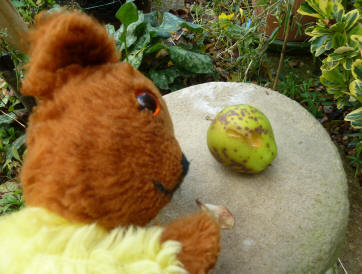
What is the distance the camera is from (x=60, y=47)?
0.52 metres

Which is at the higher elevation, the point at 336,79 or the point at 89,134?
the point at 89,134

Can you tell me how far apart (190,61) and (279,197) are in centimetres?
106

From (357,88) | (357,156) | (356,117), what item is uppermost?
(357,88)

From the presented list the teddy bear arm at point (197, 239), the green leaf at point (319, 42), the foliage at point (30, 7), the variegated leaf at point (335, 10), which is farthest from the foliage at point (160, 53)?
the teddy bear arm at point (197, 239)

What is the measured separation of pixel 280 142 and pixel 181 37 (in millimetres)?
1356

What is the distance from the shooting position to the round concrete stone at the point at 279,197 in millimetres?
804

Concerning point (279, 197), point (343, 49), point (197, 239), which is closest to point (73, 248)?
point (197, 239)

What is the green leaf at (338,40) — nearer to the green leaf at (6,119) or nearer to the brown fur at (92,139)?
the brown fur at (92,139)

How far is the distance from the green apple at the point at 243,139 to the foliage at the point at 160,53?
35.9 inches

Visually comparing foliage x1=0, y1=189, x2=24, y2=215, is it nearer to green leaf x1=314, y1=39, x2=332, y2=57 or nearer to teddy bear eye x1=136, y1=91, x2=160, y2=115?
teddy bear eye x1=136, y1=91, x2=160, y2=115

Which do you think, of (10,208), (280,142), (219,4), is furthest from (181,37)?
(10,208)

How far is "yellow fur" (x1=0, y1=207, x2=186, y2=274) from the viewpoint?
0.47 metres

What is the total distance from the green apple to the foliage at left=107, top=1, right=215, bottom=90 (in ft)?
3.00

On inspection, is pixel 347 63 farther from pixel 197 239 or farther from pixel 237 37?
pixel 197 239
